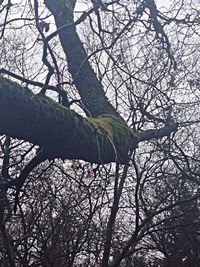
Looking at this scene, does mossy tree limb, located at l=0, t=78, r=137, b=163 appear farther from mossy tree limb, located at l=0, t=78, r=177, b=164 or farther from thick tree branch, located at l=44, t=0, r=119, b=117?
thick tree branch, located at l=44, t=0, r=119, b=117

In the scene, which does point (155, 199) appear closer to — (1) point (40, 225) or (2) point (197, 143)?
(2) point (197, 143)

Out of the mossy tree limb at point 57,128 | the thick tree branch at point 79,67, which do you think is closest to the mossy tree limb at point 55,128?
the mossy tree limb at point 57,128

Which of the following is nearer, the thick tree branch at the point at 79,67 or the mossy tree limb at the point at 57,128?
the mossy tree limb at the point at 57,128

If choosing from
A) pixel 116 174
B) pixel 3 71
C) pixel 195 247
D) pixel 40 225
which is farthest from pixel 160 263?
pixel 3 71

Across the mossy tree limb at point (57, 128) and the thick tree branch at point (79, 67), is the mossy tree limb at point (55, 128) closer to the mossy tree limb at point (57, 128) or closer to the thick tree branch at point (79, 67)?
the mossy tree limb at point (57, 128)

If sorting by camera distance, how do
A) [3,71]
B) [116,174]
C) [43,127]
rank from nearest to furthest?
[43,127], [3,71], [116,174]

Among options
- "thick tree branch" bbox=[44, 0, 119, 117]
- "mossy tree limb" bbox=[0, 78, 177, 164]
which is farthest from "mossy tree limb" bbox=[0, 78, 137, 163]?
"thick tree branch" bbox=[44, 0, 119, 117]

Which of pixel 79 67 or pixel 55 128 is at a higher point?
pixel 79 67

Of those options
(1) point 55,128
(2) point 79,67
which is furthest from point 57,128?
(2) point 79,67

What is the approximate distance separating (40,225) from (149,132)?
26.9ft

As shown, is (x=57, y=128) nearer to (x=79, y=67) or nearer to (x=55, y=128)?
(x=55, y=128)

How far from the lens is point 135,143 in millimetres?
4172

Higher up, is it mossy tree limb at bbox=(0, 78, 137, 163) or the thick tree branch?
the thick tree branch

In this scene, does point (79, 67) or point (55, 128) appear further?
point (79, 67)
